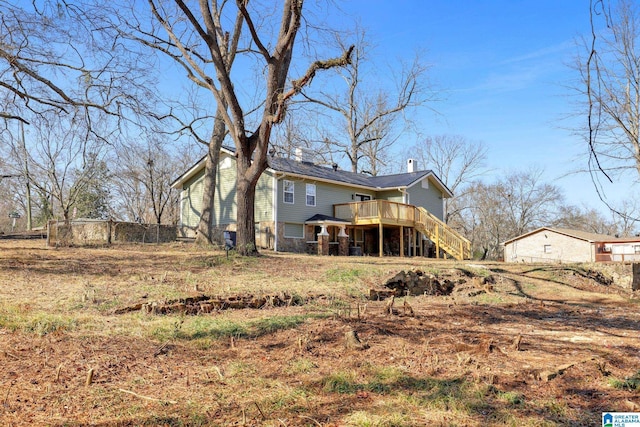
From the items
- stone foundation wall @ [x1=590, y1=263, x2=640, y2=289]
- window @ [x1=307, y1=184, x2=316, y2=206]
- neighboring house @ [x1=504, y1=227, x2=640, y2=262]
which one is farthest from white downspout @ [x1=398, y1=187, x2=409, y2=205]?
neighboring house @ [x1=504, y1=227, x2=640, y2=262]

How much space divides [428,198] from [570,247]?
41.1 feet

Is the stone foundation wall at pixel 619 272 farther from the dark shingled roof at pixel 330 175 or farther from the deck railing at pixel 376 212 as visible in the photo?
the dark shingled roof at pixel 330 175

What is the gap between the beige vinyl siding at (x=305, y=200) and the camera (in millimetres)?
22739

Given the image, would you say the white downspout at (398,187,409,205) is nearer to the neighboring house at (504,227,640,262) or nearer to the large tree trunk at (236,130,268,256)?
the neighboring house at (504,227,640,262)

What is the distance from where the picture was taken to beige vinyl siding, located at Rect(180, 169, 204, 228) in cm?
2525

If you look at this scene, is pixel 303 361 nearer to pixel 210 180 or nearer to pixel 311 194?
pixel 210 180

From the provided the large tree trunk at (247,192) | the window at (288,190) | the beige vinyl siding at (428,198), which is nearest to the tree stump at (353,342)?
the large tree trunk at (247,192)

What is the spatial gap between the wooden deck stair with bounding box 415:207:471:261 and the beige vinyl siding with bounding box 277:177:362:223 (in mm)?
4086

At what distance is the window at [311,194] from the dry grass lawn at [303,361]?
1488 cm

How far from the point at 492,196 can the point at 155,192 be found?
3243 centimetres

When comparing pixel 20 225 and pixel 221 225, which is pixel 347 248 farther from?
pixel 20 225

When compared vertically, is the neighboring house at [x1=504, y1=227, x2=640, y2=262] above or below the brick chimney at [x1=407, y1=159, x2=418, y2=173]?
below

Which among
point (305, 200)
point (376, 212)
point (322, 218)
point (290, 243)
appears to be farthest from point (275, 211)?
point (376, 212)

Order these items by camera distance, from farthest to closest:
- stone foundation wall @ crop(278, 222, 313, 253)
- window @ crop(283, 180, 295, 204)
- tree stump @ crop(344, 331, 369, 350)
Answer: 1. window @ crop(283, 180, 295, 204)
2. stone foundation wall @ crop(278, 222, 313, 253)
3. tree stump @ crop(344, 331, 369, 350)
